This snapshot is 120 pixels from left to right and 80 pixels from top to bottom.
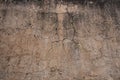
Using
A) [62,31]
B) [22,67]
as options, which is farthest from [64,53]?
[22,67]

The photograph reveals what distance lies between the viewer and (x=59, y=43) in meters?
4.61

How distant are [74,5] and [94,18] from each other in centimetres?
53

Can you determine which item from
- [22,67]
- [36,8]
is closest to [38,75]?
[22,67]

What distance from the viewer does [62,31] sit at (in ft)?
15.3

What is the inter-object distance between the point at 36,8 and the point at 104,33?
5.16ft

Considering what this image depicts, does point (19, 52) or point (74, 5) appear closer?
point (19, 52)

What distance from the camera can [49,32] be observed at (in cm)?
464

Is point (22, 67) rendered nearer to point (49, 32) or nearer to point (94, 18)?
point (49, 32)

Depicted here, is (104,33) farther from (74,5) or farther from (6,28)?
(6,28)

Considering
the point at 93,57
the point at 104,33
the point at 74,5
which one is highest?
the point at 74,5

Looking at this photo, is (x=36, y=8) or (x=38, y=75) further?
(x=36, y=8)

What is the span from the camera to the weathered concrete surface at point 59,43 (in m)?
4.40

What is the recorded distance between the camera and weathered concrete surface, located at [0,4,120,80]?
14.4ft

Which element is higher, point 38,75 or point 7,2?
point 7,2
